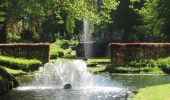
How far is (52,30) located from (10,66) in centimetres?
5441

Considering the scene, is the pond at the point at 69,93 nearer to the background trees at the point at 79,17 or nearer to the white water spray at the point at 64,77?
the white water spray at the point at 64,77

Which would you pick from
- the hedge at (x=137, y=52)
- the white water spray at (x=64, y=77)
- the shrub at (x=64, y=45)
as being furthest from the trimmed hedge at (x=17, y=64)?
the shrub at (x=64, y=45)

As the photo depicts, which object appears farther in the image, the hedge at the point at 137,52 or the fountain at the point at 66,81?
the hedge at the point at 137,52

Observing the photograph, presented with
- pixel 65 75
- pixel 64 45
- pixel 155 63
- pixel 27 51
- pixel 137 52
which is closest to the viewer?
pixel 65 75

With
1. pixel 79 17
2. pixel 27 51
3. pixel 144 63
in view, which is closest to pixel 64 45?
pixel 27 51

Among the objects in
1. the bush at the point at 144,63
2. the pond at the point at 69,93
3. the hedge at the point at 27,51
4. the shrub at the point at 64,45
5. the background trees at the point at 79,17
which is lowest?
the pond at the point at 69,93

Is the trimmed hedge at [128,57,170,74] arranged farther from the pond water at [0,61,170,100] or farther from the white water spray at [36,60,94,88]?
the white water spray at [36,60,94,88]

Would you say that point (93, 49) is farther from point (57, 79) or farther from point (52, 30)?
point (57, 79)

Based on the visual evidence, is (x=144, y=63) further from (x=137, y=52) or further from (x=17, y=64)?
(x=17, y=64)

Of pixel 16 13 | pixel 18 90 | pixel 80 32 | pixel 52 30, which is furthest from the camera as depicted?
pixel 80 32

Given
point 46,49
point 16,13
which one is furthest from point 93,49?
point 16,13

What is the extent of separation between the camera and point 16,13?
30734mm

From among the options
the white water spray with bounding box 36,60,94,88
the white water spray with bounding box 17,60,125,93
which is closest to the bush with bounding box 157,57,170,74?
the white water spray with bounding box 17,60,125,93

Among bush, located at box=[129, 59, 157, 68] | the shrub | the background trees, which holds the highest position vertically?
the background trees
